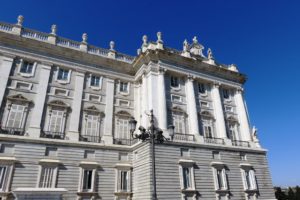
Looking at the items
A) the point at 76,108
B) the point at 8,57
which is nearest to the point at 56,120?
the point at 76,108

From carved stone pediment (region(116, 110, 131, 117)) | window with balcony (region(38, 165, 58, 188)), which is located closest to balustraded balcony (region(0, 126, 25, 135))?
window with balcony (region(38, 165, 58, 188))

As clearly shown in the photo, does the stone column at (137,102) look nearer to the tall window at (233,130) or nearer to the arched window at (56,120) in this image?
the arched window at (56,120)

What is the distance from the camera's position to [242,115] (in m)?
23.7

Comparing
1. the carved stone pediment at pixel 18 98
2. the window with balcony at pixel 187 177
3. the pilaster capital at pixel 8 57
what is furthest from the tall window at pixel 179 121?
the pilaster capital at pixel 8 57

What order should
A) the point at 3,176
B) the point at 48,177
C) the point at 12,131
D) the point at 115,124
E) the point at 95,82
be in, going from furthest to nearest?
1. the point at 95,82
2. the point at 115,124
3. the point at 12,131
4. the point at 48,177
5. the point at 3,176

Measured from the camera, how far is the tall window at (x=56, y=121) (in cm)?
1748

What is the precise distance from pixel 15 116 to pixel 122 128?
8220mm

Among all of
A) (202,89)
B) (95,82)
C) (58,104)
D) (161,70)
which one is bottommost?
(58,104)

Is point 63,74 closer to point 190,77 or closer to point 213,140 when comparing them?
point 190,77

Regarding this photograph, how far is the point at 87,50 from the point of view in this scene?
2120 cm

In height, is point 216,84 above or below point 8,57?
above

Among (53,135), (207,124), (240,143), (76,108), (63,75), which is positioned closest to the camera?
(53,135)

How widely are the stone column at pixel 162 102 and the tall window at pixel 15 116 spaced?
10.4 m

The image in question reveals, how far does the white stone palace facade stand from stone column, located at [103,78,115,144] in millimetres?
84
